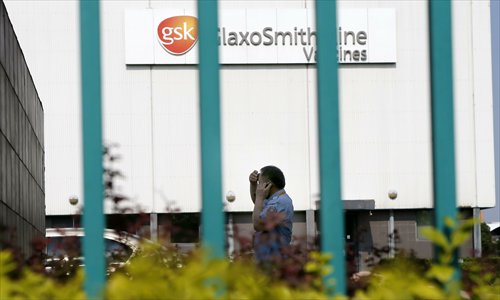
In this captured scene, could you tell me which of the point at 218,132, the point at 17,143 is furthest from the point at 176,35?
the point at 218,132

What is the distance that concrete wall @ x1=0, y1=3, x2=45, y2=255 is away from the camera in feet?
33.1

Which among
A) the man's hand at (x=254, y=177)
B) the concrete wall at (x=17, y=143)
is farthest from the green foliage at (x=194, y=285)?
the man's hand at (x=254, y=177)

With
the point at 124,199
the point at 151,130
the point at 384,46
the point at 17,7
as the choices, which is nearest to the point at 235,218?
the point at 151,130

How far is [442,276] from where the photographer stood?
10.4 ft

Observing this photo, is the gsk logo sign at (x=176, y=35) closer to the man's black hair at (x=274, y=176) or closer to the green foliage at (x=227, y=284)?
the man's black hair at (x=274, y=176)

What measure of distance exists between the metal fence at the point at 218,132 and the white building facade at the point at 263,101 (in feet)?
112

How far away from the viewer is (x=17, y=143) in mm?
11953

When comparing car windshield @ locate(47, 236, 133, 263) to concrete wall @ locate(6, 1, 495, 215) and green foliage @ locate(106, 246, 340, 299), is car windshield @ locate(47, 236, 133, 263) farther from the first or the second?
concrete wall @ locate(6, 1, 495, 215)

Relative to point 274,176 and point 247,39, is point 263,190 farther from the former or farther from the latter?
point 247,39

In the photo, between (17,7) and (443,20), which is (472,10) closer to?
(17,7)

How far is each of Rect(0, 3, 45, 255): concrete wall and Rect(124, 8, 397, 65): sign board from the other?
21.8 m

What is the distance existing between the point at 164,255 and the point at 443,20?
1643mm

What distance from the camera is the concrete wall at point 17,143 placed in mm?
10091

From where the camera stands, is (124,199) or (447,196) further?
(124,199)
